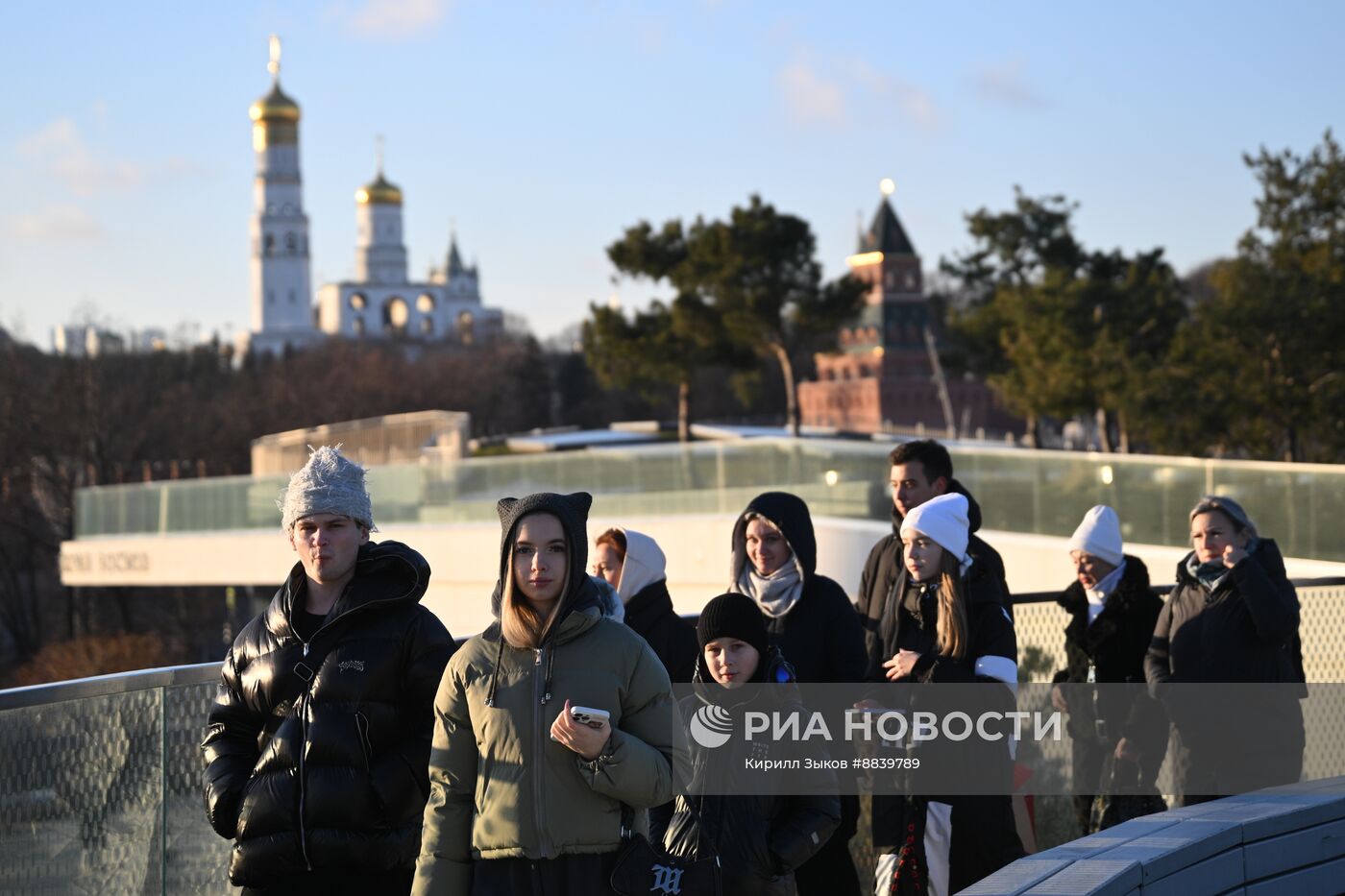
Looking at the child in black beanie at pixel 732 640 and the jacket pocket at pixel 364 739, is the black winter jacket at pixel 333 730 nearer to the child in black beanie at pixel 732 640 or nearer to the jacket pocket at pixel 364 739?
the jacket pocket at pixel 364 739

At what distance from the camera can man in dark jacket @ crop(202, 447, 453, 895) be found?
14.0 ft

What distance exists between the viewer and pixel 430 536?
25891mm

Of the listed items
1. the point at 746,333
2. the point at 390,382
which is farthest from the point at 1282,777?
the point at 390,382

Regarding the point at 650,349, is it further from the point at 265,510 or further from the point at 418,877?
the point at 418,877

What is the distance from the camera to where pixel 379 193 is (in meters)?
162

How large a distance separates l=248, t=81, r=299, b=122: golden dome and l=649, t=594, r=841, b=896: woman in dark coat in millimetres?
145204

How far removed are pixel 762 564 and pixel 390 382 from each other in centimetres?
7916

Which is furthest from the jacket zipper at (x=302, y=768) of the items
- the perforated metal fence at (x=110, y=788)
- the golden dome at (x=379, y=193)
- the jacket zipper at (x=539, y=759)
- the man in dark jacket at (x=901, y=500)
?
the golden dome at (x=379, y=193)

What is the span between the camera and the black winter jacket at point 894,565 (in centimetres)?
Result: 559

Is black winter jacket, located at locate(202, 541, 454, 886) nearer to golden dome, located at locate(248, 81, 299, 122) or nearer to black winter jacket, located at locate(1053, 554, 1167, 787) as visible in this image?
black winter jacket, located at locate(1053, 554, 1167, 787)

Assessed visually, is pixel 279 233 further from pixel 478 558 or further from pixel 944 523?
pixel 944 523

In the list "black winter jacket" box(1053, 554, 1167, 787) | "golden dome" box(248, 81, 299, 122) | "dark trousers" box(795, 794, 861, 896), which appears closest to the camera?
"dark trousers" box(795, 794, 861, 896)

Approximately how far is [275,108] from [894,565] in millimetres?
145245

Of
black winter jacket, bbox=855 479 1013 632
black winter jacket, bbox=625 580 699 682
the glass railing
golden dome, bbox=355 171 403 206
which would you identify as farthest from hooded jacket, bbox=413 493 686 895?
golden dome, bbox=355 171 403 206
